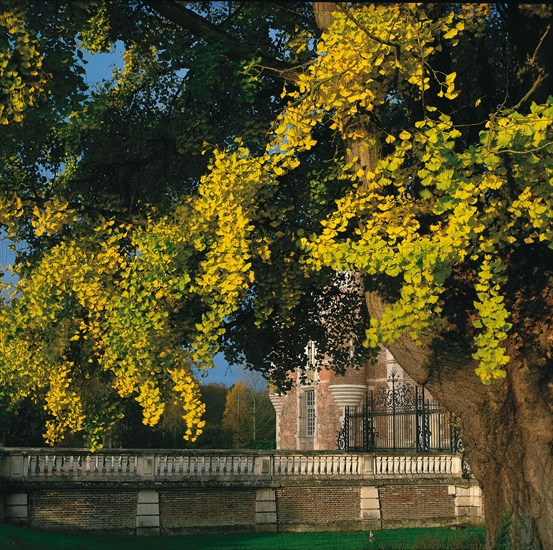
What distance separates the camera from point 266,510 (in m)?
28.1

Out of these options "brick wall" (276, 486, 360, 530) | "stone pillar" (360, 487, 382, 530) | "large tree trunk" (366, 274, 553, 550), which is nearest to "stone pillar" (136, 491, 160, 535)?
"brick wall" (276, 486, 360, 530)

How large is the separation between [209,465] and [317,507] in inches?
147

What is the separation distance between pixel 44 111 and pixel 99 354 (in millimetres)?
5107

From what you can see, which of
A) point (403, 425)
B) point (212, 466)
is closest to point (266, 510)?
point (212, 466)

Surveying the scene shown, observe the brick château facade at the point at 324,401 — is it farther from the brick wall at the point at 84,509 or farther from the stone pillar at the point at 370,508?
the brick wall at the point at 84,509

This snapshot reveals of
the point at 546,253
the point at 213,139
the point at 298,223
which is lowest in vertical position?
the point at 546,253

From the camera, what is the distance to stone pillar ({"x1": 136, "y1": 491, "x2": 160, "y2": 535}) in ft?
86.9

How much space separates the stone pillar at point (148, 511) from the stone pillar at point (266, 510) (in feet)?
10.2

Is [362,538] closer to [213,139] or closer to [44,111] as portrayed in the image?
[213,139]

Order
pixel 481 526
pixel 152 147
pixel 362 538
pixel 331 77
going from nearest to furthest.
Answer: pixel 331 77, pixel 152 147, pixel 362 538, pixel 481 526

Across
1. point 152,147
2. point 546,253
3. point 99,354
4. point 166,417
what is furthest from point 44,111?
point 166,417

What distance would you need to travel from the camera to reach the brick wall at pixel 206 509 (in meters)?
27.0

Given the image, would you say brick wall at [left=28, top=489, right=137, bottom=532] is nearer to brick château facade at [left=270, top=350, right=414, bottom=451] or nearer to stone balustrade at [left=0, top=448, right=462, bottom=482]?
Result: stone balustrade at [left=0, top=448, right=462, bottom=482]

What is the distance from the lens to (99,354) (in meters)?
16.2
